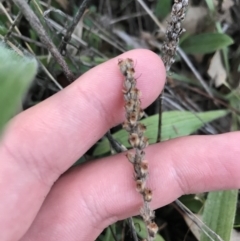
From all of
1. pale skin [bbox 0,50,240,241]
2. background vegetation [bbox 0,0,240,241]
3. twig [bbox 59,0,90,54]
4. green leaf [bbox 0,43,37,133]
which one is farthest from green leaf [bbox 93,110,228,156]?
green leaf [bbox 0,43,37,133]

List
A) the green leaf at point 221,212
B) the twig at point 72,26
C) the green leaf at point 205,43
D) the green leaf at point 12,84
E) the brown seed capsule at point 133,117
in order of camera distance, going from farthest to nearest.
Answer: the green leaf at point 205,43, the green leaf at point 221,212, the twig at point 72,26, the brown seed capsule at point 133,117, the green leaf at point 12,84

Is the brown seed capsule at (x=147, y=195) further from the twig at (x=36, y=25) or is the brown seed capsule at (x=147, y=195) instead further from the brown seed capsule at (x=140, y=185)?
the twig at (x=36, y=25)

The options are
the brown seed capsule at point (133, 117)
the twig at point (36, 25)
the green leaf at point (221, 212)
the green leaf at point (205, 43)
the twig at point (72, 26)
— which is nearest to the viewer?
the twig at point (36, 25)

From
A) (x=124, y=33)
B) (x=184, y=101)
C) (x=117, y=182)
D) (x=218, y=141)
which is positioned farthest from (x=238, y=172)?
(x=124, y=33)

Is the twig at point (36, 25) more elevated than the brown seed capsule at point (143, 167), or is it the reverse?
the twig at point (36, 25)

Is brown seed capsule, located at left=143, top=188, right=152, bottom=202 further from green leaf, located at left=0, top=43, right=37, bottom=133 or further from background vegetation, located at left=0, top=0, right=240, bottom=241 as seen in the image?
green leaf, located at left=0, top=43, right=37, bottom=133

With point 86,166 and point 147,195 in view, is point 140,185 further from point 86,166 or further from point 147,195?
point 86,166

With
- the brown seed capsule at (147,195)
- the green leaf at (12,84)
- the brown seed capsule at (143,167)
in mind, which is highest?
the green leaf at (12,84)

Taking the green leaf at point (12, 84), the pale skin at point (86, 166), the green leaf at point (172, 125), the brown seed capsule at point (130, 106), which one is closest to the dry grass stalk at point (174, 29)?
the pale skin at point (86, 166)
